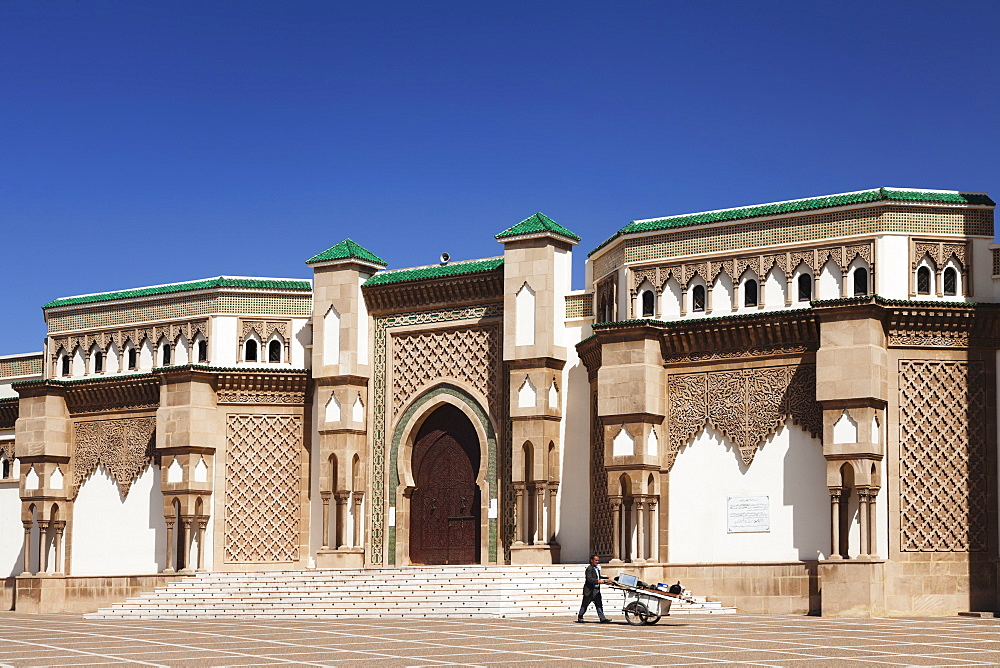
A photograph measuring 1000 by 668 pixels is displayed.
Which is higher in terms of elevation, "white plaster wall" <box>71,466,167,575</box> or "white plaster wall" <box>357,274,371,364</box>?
"white plaster wall" <box>357,274,371,364</box>

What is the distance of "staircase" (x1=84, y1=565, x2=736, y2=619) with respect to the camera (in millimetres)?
20125

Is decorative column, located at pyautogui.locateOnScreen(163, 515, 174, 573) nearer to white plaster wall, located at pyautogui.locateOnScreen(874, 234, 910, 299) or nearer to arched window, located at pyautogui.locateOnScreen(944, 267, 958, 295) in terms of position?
white plaster wall, located at pyautogui.locateOnScreen(874, 234, 910, 299)

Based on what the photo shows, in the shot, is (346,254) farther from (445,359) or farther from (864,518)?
(864,518)

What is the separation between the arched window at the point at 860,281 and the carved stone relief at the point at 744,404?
4.36 feet

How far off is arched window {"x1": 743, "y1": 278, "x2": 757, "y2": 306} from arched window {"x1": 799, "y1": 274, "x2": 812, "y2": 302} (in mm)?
729

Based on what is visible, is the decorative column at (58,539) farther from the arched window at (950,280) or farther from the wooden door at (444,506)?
the arched window at (950,280)

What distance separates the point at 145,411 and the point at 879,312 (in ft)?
45.1

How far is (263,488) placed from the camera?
25.3 m

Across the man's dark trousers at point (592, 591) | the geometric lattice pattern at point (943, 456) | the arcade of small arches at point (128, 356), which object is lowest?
the man's dark trousers at point (592, 591)

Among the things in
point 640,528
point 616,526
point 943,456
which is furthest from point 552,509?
point 943,456

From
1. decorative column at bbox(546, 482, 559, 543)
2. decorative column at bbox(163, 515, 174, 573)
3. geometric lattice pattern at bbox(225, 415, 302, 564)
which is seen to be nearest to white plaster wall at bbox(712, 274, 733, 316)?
decorative column at bbox(546, 482, 559, 543)

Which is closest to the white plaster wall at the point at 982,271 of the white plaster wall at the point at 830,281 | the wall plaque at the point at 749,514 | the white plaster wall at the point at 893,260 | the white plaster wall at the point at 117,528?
the white plaster wall at the point at 893,260

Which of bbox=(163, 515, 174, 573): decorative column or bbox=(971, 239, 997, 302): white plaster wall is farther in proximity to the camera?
bbox=(163, 515, 174, 573): decorative column

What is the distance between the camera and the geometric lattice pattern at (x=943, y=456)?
19.8 metres
